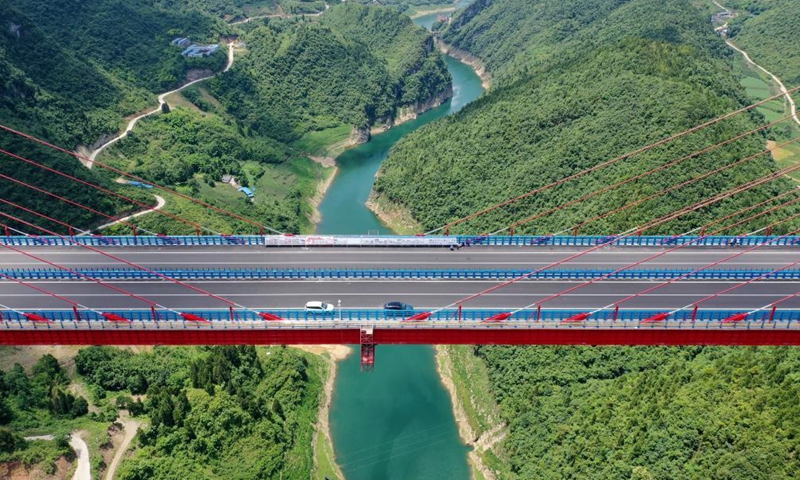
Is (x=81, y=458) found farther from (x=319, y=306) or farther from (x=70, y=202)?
(x=70, y=202)

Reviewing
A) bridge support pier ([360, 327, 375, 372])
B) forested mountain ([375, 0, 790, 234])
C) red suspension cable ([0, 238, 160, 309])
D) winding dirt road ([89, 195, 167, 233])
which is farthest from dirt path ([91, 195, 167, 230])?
bridge support pier ([360, 327, 375, 372])

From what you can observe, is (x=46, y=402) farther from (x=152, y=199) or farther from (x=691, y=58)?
(x=691, y=58)

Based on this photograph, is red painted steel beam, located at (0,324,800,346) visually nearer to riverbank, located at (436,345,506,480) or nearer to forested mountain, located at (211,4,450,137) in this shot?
riverbank, located at (436,345,506,480)

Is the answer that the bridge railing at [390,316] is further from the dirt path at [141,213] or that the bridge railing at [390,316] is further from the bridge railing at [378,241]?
the dirt path at [141,213]

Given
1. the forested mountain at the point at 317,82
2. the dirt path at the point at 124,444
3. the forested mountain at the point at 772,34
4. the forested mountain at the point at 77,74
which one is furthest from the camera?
the forested mountain at the point at 772,34

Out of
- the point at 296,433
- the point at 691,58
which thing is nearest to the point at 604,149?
the point at 691,58

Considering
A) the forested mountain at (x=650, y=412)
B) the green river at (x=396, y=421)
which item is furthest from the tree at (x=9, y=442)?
the forested mountain at (x=650, y=412)
